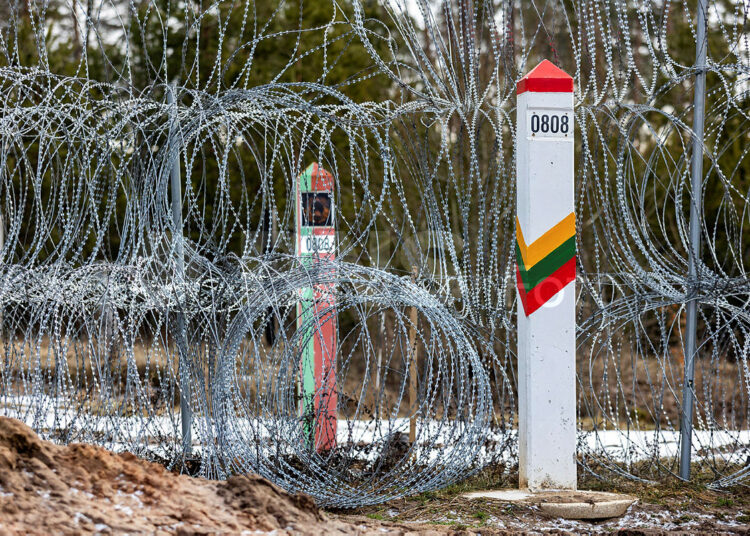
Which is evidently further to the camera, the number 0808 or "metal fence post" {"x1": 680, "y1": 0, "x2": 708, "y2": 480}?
"metal fence post" {"x1": 680, "y1": 0, "x2": 708, "y2": 480}

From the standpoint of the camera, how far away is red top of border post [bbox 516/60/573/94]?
5.34 meters

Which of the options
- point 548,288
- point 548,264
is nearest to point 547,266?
point 548,264

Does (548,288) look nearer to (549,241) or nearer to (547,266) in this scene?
(547,266)

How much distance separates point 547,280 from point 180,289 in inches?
81.5

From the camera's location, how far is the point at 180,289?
575cm

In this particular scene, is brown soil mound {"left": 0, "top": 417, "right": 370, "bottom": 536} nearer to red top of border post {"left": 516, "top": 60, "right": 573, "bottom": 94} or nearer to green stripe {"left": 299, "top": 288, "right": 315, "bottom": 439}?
green stripe {"left": 299, "top": 288, "right": 315, "bottom": 439}

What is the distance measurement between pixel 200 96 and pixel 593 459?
3224 millimetres

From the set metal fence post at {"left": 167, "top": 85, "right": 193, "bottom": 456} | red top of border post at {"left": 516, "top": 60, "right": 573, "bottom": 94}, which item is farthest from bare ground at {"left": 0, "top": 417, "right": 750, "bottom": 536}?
red top of border post at {"left": 516, "top": 60, "right": 573, "bottom": 94}

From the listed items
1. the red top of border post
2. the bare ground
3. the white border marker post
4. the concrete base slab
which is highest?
the red top of border post

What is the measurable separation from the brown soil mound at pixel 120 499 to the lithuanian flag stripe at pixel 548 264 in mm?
1939

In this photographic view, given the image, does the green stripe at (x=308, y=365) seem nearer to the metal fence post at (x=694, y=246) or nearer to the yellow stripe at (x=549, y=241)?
the yellow stripe at (x=549, y=241)

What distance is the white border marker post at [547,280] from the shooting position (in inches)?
211

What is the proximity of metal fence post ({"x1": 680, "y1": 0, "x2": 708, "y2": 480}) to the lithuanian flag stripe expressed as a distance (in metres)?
0.91

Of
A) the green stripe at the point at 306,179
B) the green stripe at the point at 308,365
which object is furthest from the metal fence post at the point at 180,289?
the green stripe at the point at 306,179
